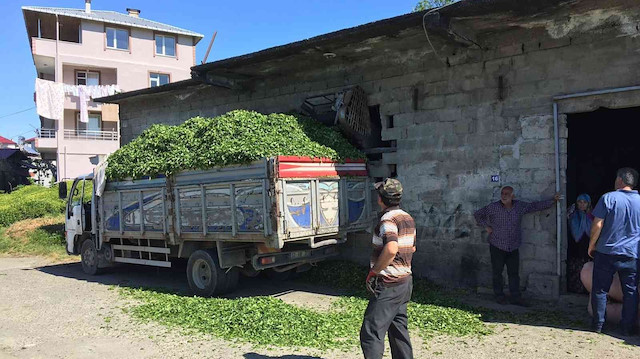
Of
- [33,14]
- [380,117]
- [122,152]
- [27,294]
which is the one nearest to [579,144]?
[380,117]

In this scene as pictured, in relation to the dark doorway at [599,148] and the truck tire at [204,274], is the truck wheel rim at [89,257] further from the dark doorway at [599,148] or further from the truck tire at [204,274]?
the dark doorway at [599,148]

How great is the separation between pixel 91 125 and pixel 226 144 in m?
31.3

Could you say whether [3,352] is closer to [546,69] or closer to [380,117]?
[380,117]

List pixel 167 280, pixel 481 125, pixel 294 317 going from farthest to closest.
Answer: pixel 167 280
pixel 481 125
pixel 294 317

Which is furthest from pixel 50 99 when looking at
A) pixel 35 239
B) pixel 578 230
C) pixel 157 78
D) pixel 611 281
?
pixel 611 281

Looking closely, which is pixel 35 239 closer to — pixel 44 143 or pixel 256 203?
pixel 256 203

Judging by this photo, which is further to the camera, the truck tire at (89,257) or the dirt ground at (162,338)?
the truck tire at (89,257)

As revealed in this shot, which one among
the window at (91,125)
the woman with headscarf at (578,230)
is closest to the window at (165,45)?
the window at (91,125)

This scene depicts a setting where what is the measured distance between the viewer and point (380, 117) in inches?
370

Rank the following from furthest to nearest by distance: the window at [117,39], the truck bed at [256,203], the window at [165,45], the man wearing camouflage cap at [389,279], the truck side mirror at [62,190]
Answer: the window at [165,45]
the window at [117,39]
the truck side mirror at [62,190]
the truck bed at [256,203]
the man wearing camouflage cap at [389,279]

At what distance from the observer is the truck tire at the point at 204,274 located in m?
7.87

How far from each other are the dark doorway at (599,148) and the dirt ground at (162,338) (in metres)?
3.97

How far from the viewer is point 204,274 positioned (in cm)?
825

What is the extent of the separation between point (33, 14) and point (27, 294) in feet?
99.5
